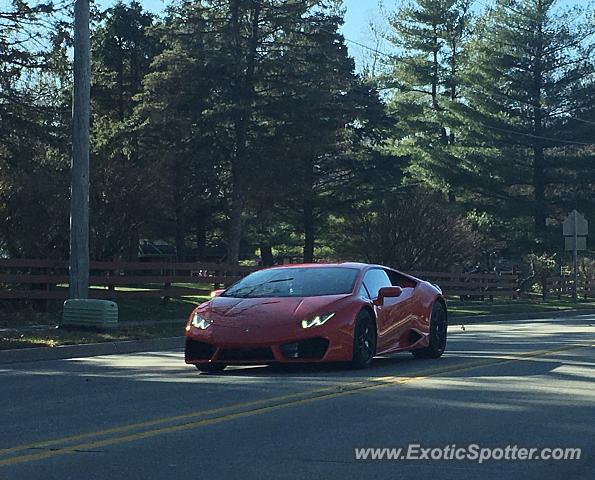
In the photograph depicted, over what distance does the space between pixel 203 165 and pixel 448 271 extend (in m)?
9.88

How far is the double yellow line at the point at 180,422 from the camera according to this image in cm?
723

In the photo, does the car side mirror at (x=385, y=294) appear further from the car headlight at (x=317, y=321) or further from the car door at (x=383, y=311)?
the car headlight at (x=317, y=321)

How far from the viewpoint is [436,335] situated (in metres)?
14.0

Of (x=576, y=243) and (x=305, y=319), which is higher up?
(x=576, y=243)

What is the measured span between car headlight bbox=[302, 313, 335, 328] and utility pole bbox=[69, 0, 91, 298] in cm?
844

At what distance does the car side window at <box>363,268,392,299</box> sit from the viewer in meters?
12.6

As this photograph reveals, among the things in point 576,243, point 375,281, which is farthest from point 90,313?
point 576,243

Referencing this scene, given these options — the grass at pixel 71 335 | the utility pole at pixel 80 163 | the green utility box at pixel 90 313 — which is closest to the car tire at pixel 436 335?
the grass at pixel 71 335

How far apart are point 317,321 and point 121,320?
12.7 metres

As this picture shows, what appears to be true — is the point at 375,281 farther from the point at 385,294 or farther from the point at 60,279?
the point at 60,279

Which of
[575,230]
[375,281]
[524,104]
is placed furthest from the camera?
[524,104]

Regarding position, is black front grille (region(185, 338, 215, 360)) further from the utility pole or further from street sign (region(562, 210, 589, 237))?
street sign (region(562, 210, 589, 237))

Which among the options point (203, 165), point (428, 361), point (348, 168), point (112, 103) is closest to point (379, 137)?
point (348, 168)

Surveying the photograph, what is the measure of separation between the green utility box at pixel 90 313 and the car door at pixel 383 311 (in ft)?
21.4
